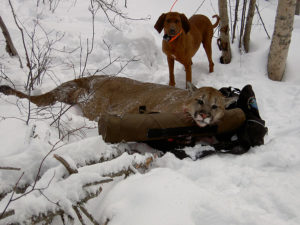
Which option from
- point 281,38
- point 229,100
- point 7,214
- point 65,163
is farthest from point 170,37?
point 7,214

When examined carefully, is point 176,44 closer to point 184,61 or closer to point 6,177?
point 184,61

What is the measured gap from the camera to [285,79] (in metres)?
5.44

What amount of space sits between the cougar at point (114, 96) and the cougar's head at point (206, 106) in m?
0.04

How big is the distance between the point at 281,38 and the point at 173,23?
222 centimetres

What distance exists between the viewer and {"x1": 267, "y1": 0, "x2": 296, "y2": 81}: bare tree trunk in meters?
5.02

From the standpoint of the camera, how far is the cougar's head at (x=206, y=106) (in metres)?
3.34

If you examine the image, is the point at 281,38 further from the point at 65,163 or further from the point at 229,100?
the point at 65,163

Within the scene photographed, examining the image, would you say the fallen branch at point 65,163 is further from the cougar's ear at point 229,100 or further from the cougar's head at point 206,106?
the cougar's ear at point 229,100

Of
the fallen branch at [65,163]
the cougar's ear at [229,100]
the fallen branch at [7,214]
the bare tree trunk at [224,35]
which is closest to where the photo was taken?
the fallen branch at [7,214]

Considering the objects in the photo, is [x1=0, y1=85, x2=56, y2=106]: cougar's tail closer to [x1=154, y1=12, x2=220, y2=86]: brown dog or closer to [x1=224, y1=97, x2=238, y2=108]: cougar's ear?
[x1=154, y1=12, x2=220, y2=86]: brown dog

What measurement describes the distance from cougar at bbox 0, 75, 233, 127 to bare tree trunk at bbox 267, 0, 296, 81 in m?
2.27

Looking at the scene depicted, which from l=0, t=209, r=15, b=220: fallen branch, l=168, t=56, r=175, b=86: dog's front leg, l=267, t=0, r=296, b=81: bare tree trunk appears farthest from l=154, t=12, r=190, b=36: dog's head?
l=0, t=209, r=15, b=220: fallen branch

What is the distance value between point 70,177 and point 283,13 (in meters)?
5.21

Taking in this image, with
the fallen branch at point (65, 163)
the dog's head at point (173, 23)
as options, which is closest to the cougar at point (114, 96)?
the dog's head at point (173, 23)
